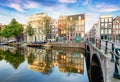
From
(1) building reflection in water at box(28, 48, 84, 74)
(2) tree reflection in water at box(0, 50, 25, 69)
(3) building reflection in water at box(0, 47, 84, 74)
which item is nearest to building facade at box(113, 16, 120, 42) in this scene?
(3) building reflection in water at box(0, 47, 84, 74)

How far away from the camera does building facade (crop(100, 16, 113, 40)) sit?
7012 centimetres

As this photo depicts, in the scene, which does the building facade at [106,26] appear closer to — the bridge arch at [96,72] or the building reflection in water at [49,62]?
the building reflection in water at [49,62]

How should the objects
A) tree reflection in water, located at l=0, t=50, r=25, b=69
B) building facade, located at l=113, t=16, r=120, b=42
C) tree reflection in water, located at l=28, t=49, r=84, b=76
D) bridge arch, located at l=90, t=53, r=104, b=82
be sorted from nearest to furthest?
bridge arch, located at l=90, t=53, r=104, b=82, tree reflection in water, located at l=28, t=49, r=84, b=76, tree reflection in water, located at l=0, t=50, r=25, b=69, building facade, located at l=113, t=16, r=120, b=42

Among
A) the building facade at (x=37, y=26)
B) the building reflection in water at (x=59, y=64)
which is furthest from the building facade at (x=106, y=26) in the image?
the building reflection in water at (x=59, y=64)

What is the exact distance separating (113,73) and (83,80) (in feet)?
32.6

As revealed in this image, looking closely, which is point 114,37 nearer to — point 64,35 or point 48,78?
point 64,35

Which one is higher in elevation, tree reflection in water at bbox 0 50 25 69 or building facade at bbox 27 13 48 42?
building facade at bbox 27 13 48 42

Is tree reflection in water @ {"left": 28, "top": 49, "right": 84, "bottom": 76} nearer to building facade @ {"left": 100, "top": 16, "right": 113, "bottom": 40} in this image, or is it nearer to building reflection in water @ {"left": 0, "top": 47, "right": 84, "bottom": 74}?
building reflection in water @ {"left": 0, "top": 47, "right": 84, "bottom": 74}

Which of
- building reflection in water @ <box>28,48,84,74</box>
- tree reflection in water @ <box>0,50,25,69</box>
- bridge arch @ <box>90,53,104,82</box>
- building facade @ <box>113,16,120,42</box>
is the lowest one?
building reflection in water @ <box>28,48,84,74</box>

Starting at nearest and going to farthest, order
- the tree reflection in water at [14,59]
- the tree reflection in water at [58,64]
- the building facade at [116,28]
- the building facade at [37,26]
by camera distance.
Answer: the tree reflection in water at [58,64]
the tree reflection in water at [14,59]
the building facade at [116,28]
the building facade at [37,26]

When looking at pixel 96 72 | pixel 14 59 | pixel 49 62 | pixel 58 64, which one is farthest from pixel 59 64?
pixel 14 59

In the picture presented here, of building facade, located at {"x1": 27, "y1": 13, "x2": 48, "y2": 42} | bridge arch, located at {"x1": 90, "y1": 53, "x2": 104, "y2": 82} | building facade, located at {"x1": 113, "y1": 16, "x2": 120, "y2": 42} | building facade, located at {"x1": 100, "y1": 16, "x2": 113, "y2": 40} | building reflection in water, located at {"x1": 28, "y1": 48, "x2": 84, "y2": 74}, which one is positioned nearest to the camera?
bridge arch, located at {"x1": 90, "y1": 53, "x2": 104, "y2": 82}

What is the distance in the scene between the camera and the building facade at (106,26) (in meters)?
70.1

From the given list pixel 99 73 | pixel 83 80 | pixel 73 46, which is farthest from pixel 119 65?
pixel 73 46
